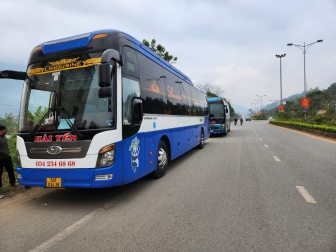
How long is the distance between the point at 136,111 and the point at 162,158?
76.8 inches

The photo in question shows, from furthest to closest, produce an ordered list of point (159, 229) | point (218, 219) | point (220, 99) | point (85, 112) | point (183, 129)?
point (220, 99)
point (183, 129)
point (85, 112)
point (218, 219)
point (159, 229)

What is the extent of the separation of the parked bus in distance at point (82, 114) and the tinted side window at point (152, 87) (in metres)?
0.36

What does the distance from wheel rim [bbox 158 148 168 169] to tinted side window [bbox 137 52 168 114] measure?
3.43 ft

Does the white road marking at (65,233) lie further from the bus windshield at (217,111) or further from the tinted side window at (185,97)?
the bus windshield at (217,111)

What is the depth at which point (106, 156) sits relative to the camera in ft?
14.3

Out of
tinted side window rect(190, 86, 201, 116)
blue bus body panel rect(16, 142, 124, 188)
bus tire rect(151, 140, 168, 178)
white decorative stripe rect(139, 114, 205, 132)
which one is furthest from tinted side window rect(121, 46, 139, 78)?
tinted side window rect(190, 86, 201, 116)

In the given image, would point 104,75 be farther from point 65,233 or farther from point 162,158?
point 162,158

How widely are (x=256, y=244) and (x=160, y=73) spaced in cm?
517

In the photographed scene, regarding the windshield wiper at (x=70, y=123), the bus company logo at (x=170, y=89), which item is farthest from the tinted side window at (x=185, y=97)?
the windshield wiper at (x=70, y=123)

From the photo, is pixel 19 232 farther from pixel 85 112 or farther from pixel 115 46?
pixel 115 46

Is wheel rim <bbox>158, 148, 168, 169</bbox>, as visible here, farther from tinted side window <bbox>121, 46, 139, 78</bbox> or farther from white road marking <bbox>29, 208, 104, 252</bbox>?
white road marking <bbox>29, 208, 104, 252</bbox>

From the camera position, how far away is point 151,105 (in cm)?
616

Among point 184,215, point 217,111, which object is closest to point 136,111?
point 184,215

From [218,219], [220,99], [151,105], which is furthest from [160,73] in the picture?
[220,99]
